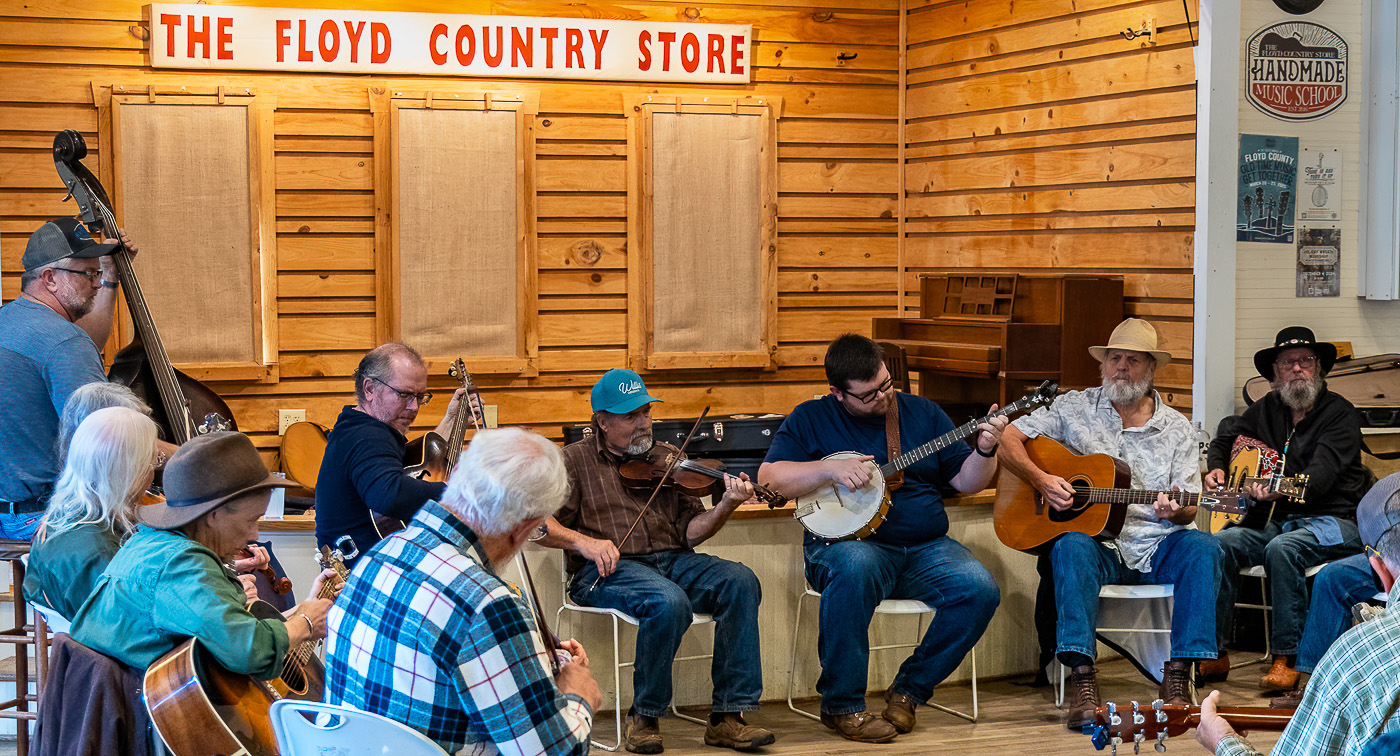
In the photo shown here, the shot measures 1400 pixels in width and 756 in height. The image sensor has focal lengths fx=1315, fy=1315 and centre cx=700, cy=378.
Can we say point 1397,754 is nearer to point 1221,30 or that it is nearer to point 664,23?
point 1221,30

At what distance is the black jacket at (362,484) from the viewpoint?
348 cm

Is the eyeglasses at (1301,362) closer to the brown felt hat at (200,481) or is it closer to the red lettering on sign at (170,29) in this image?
the brown felt hat at (200,481)

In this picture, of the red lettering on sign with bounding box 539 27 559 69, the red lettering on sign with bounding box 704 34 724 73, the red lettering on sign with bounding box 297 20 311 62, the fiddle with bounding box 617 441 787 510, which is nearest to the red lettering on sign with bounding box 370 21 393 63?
the red lettering on sign with bounding box 297 20 311 62

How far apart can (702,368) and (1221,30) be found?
9.62 ft

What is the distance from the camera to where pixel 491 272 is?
21.4 feet

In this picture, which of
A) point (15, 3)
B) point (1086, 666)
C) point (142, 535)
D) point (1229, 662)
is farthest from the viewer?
point (15, 3)

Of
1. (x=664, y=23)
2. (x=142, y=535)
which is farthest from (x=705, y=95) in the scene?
(x=142, y=535)

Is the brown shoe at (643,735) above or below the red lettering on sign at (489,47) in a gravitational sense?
below

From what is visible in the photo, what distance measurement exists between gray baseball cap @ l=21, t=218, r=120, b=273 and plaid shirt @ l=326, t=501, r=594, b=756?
2076 millimetres

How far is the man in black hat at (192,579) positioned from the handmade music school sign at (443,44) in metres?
4.12

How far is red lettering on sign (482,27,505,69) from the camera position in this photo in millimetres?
6445

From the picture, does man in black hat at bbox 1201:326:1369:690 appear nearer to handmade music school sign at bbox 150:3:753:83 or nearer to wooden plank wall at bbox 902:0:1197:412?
wooden plank wall at bbox 902:0:1197:412

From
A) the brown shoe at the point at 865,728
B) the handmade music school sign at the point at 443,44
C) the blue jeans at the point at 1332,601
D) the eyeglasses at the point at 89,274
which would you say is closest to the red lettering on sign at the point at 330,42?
the handmade music school sign at the point at 443,44

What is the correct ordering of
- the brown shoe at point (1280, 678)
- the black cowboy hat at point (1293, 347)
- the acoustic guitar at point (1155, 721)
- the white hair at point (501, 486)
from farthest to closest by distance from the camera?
the black cowboy hat at point (1293, 347) < the brown shoe at point (1280, 678) < the acoustic guitar at point (1155, 721) < the white hair at point (501, 486)
